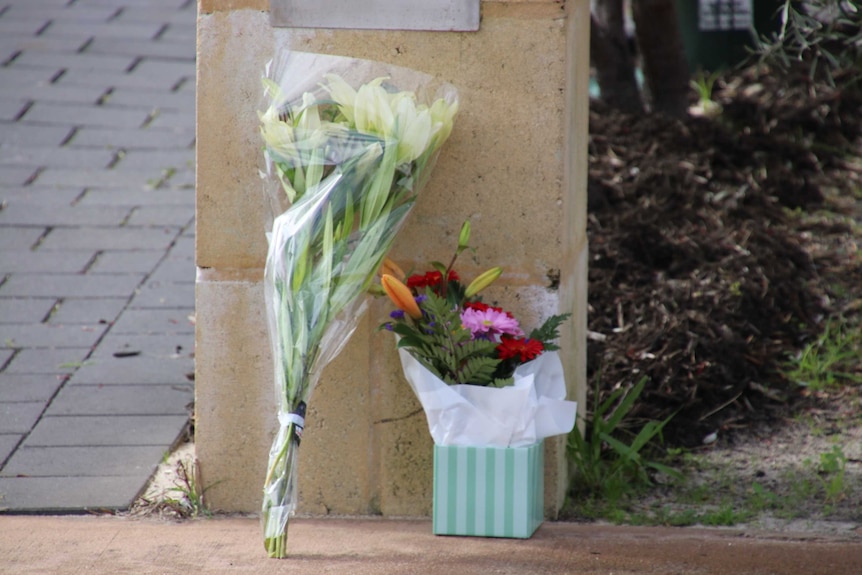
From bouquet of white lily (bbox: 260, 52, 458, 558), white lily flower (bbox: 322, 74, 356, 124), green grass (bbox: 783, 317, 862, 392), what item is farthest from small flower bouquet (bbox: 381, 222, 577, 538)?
green grass (bbox: 783, 317, 862, 392)

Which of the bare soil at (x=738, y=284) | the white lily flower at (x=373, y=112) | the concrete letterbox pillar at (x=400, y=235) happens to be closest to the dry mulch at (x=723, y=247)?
the bare soil at (x=738, y=284)

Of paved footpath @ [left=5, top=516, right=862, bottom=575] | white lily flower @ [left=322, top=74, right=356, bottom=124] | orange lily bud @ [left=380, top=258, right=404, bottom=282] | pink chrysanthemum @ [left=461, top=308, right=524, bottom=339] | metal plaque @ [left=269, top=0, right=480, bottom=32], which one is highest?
metal plaque @ [left=269, top=0, right=480, bottom=32]

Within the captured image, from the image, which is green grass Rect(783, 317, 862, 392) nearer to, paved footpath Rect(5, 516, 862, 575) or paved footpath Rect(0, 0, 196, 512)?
paved footpath Rect(5, 516, 862, 575)

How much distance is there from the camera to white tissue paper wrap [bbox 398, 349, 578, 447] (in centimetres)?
292

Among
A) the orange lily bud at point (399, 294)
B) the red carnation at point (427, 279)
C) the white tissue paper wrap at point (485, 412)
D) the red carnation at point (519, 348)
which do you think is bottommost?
the white tissue paper wrap at point (485, 412)

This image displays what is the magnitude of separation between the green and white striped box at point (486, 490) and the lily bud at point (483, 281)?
411mm

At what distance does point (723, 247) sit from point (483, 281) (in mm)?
2228

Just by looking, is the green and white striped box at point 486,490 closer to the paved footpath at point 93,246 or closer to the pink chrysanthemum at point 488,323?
the pink chrysanthemum at point 488,323

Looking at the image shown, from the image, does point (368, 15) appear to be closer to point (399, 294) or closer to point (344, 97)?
point (344, 97)

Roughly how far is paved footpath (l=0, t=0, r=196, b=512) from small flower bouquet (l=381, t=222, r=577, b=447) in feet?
3.29

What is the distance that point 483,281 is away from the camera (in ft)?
9.89

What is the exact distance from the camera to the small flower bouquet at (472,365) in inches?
115

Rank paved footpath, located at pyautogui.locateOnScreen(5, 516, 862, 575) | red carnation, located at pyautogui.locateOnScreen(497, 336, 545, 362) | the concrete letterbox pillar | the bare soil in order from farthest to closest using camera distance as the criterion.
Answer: the bare soil, the concrete letterbox pillar, red carnation, located at pyautogui.locateOnScreen(497, 336, 545, 362), paved footpath, located at pyautogui.locateOnScreen(5, 516, 862, 575)

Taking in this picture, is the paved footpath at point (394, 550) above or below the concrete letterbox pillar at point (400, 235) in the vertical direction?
below
